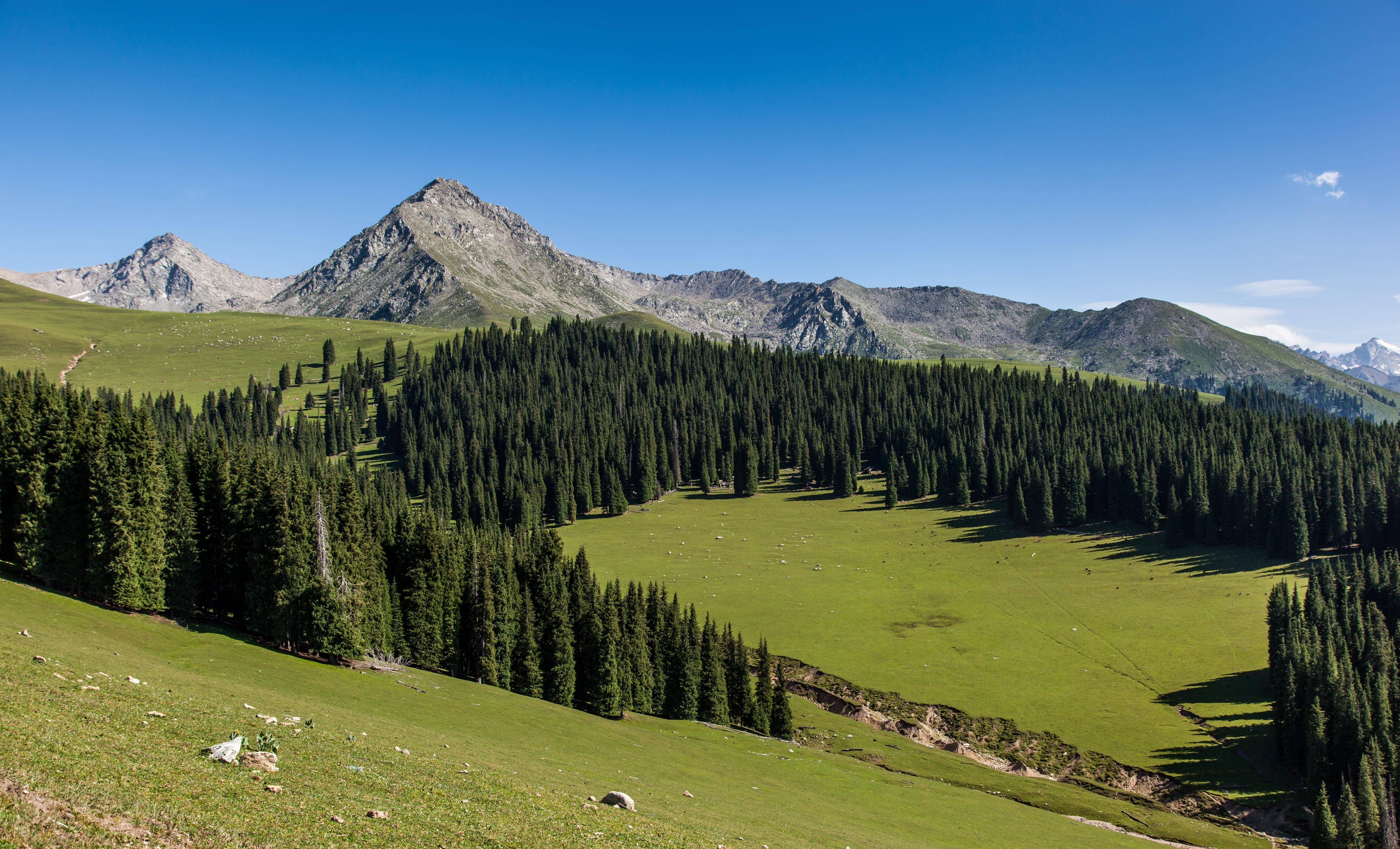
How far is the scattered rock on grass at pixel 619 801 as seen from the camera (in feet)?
92.2

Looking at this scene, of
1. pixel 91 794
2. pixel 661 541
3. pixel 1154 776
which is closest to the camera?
pixel 91 794

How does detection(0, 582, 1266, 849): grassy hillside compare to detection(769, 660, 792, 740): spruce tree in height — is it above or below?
above

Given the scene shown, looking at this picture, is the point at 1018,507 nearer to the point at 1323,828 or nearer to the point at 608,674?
the point at 1323,828

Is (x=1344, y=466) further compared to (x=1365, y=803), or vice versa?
(x=1344, y=466)

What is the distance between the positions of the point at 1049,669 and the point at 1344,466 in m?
93.5

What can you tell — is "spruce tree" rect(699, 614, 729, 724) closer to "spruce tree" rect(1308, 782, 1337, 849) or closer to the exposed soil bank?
the exposed soil bank

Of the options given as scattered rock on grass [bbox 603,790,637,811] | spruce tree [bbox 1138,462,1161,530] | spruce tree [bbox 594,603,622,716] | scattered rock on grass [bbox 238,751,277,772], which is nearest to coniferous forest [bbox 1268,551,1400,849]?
spruce tree [bbox 594,603,622,716]

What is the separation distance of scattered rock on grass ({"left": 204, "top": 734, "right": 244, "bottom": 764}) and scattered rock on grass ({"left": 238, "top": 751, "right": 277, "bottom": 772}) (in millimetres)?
226

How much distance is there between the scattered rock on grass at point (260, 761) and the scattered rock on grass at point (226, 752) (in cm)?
23

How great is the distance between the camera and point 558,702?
67125 mm

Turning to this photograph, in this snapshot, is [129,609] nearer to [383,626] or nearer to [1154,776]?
[383,626]

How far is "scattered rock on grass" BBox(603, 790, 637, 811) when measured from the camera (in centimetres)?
2811

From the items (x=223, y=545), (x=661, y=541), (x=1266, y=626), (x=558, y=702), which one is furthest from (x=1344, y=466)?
(x=223, y=545)

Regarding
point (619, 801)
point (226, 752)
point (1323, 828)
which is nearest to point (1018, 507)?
point (1323, 828)
